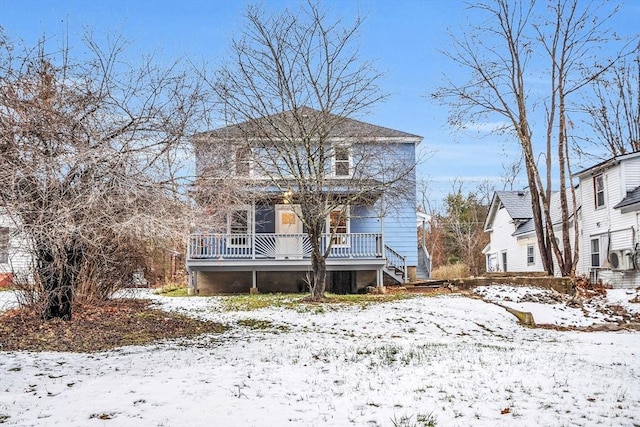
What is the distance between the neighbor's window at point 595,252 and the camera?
23.5m

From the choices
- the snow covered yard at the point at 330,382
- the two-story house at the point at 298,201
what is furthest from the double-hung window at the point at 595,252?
the snow covered yard at the point at 330,382

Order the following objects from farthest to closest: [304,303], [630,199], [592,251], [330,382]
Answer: [592,251]
[630,199]
[304,303]
[330,382]

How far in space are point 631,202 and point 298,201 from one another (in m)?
12.3

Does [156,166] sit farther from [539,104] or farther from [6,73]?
[539,104]

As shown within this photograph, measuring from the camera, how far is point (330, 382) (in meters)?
6.00

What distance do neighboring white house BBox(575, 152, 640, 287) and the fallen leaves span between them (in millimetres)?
16889

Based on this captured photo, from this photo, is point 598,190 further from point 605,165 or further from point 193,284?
point 193,284

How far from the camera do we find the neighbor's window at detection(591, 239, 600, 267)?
23469 millimetres

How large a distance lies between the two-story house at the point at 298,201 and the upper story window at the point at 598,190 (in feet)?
25.8

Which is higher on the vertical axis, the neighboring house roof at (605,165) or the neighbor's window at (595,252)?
the neighboring house roof at (605,165)

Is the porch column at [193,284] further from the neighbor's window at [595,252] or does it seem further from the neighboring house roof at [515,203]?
the neighboring house roof at [515,203]

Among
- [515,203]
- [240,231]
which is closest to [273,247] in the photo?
[240,231]

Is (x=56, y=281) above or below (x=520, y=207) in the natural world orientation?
below

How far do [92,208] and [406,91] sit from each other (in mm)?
10658
